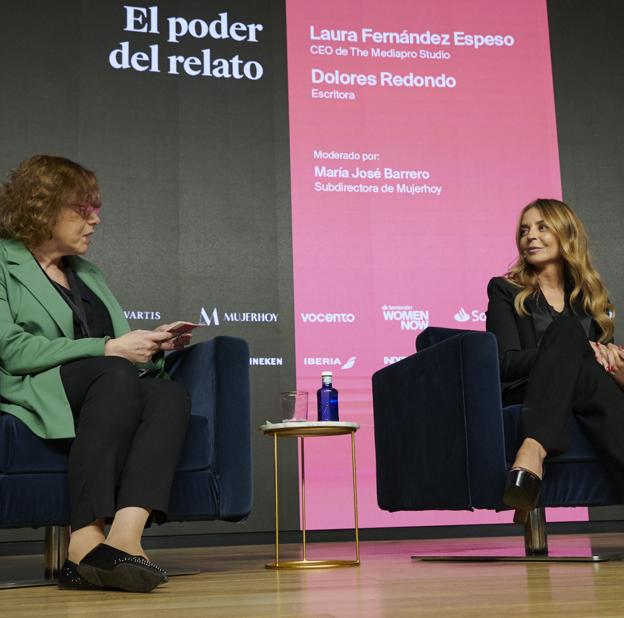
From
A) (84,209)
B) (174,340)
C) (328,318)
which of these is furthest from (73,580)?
(328,318)

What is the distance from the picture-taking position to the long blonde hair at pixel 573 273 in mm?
2723

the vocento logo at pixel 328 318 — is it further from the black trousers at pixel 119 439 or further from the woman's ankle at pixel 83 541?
the woman's ankle at pixel 83 541

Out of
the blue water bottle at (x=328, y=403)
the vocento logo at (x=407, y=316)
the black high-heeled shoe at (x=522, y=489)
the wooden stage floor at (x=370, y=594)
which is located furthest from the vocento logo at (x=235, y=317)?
the black high-heeled shoe at (x=522, y=489)

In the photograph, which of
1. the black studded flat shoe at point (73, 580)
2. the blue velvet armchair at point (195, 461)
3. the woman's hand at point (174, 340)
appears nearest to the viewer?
the black studded flat shoe at point (73, 580)

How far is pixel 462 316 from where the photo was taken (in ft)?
13.5

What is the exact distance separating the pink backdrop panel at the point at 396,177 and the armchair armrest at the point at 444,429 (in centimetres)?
118

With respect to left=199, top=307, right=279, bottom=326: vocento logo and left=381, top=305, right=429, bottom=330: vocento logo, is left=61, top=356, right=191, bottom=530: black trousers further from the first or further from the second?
left=381, top=305, right=429, bottom=330: vocento logo

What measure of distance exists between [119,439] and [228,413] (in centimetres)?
36

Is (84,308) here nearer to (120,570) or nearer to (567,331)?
(120,570)

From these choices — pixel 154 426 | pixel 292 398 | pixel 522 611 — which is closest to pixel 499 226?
pixel 292 398

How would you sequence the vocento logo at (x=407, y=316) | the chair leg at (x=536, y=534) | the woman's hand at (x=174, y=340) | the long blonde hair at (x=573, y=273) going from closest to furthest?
the woman's hand at (x=174, y=340)
the chair leg at (x=536, y=534)
the long blonde hair at (x=573, y=273)
the vocento logo at (x=407, y=316)

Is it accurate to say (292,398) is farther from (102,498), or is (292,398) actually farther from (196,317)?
(196,317)

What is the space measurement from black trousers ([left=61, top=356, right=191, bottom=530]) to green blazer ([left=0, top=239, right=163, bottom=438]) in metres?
0.04

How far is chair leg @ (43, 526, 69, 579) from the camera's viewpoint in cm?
221
